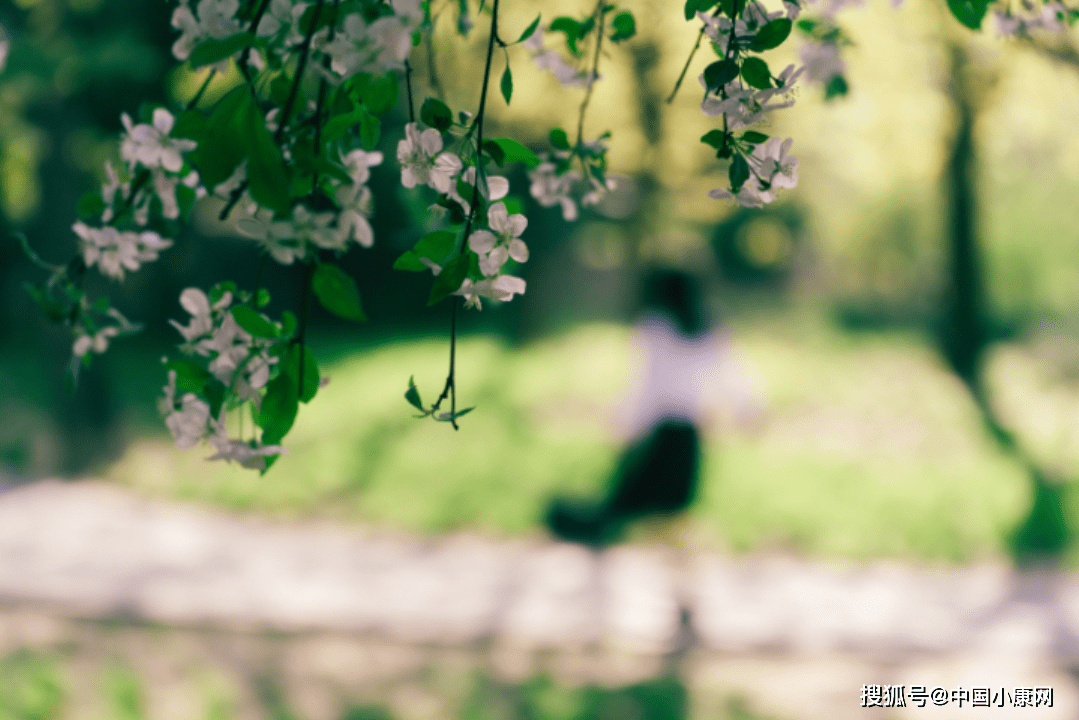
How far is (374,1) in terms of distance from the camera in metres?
0.96

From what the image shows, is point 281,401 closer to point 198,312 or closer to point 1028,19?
point 198,312

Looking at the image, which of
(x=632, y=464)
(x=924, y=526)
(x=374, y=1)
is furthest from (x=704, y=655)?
(x=374, y=1)

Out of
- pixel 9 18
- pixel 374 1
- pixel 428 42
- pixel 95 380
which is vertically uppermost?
pixel 9 18

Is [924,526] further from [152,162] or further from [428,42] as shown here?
[152,162]

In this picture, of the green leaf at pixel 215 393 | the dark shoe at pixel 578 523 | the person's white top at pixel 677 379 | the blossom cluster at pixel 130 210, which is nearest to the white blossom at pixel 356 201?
the green leaf at pixel 215 393

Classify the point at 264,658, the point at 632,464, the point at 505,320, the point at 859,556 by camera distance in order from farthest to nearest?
1. the point at 505,320
2. the point at 859,556
3. the point at 632,464
4. the point at 264,658

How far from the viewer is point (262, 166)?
76cm

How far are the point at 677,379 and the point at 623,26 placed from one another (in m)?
3.47

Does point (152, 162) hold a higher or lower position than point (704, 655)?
higher

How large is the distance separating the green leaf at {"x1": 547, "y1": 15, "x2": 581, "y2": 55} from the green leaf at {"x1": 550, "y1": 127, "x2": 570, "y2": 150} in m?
0.32

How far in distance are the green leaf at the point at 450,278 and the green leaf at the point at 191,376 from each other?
12.1 inches

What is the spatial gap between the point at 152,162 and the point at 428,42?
73 cm

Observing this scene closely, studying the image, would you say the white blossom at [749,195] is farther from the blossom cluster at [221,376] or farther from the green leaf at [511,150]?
the blossom cluster at [221,376]

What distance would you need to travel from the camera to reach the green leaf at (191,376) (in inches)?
38.8
